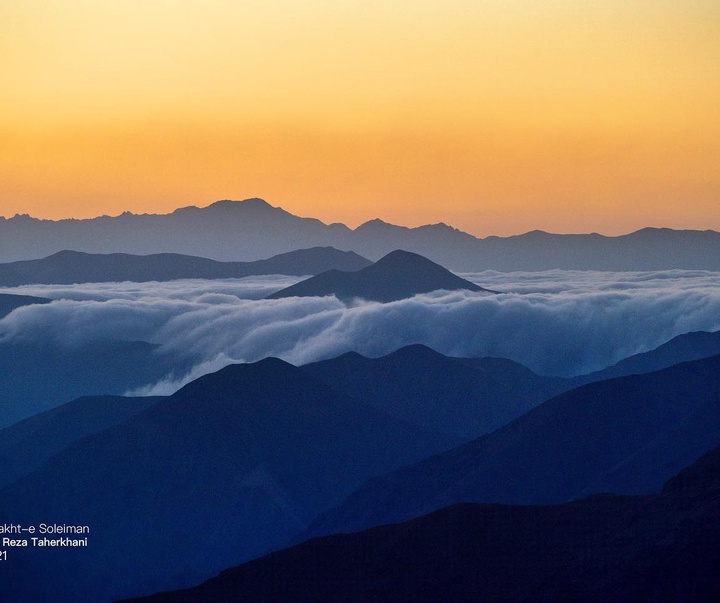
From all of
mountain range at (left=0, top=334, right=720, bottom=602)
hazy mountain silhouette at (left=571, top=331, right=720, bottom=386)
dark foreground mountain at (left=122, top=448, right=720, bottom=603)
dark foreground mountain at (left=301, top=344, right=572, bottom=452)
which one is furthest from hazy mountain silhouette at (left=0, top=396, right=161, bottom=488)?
dark foreground mountain at (left=122, top=448, right=720, bottom=603)

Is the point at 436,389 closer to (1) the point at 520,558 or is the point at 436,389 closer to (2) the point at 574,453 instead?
(2) the point at 574,453

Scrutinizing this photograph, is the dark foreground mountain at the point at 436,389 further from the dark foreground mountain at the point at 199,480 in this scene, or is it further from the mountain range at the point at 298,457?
the dark foreground mountain at the point at 199,480

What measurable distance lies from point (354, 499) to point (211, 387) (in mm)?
34243

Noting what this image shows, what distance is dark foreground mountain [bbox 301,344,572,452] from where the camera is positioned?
154 metres

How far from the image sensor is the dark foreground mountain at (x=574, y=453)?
87500 mm

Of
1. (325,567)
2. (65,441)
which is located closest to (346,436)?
(65,441)

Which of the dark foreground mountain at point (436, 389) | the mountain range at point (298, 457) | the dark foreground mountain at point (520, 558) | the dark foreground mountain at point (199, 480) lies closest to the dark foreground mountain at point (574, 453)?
the mountain range at point (298, 457)

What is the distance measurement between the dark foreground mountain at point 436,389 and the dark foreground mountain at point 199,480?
42.3ft

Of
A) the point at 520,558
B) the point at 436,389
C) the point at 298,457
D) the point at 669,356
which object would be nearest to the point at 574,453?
the point at 298,457

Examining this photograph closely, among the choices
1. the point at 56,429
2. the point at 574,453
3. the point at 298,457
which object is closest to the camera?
the point at 574,453

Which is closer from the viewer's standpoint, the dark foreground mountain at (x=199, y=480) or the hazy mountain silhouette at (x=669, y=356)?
the dark foreground mountain at (x=199, y=480)

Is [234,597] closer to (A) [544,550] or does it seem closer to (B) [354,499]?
(A) [544,550]

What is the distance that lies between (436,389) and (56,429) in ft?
176

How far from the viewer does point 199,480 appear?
12112 centimetres
